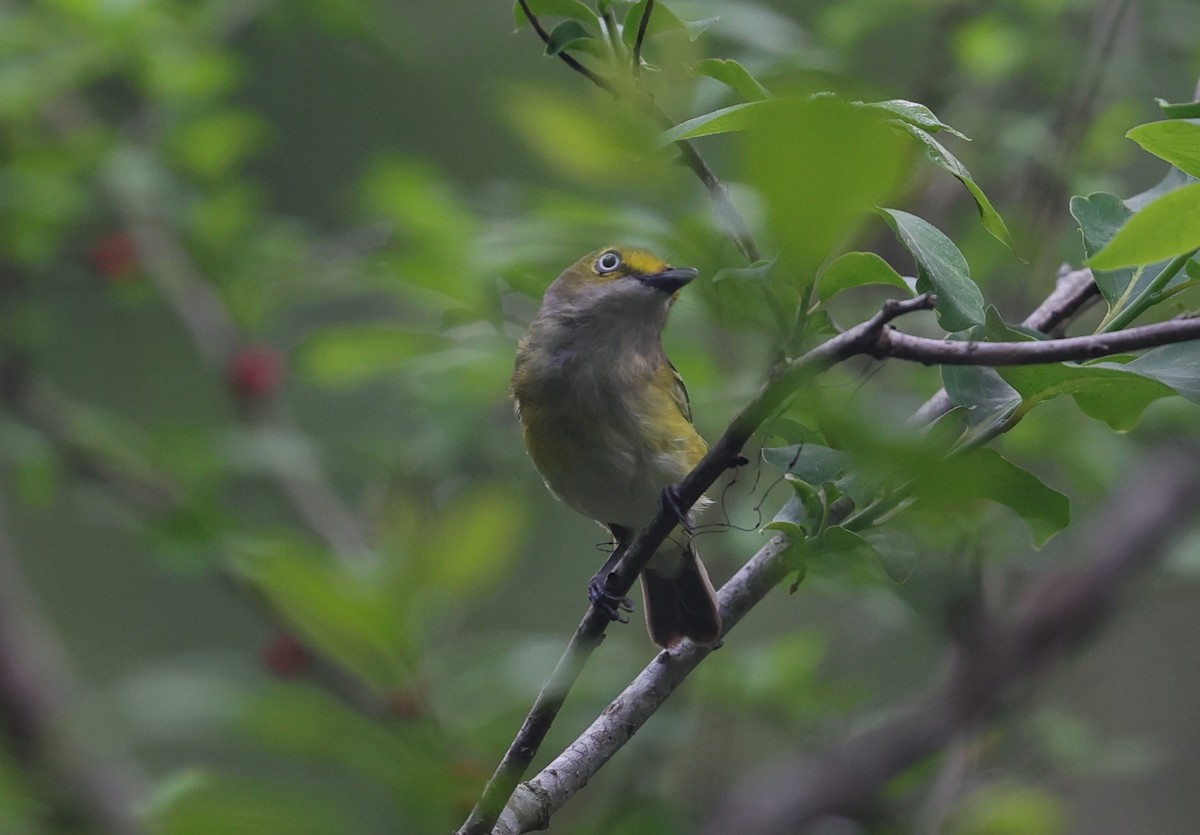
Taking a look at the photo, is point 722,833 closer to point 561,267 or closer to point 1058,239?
point 561,267

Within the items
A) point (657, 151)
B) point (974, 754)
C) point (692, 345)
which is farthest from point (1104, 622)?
point (657, 151)

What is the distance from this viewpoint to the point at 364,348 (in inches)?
142

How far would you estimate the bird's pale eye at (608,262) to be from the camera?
9.40 ft

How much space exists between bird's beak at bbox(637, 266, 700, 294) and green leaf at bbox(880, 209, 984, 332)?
4.04 ft

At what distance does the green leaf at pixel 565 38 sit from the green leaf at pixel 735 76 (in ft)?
0.66

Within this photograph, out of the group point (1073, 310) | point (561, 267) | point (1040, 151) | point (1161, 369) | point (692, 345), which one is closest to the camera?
point (1161, 369)

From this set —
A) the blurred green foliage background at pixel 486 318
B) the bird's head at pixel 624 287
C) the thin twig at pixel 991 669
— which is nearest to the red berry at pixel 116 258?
the blurred green foliage background at pixel 486 318

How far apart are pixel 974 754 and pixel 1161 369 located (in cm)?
253

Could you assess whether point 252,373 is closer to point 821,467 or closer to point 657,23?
point 657,23

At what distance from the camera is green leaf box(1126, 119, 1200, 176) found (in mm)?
1159

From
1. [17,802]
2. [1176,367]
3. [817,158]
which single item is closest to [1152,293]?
[1176,367]

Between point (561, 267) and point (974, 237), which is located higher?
point (561, 267)

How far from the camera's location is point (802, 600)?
6574mm

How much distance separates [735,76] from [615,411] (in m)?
1.53
